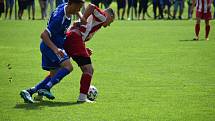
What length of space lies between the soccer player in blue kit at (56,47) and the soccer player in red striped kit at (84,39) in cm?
19

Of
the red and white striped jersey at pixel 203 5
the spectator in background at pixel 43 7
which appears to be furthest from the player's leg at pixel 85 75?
the spectator in background at pixel 43 7

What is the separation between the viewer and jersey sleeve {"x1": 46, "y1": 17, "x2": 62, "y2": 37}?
11.1m

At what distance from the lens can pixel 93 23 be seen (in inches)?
460

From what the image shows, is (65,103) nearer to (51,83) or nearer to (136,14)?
(51,83)

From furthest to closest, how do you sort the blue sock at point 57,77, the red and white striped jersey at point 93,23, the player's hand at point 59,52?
the red and white striped jersey at point 93,23 < the blue sock at point 57,77 < the player's hand at point 59,52

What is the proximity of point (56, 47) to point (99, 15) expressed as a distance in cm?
107

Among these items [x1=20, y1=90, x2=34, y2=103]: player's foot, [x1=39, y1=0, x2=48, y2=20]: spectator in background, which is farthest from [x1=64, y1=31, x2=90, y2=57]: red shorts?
[x1=39, y1=0, x2=48, y2=20]: spectator in background

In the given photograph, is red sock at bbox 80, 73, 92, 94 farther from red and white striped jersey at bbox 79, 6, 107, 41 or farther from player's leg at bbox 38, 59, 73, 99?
red and white striped jersey at bbox 79, 6, 107, 41

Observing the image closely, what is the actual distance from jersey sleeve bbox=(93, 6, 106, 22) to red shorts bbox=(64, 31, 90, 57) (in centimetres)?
43

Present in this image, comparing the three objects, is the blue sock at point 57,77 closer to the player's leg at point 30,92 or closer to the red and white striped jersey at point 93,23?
the player's leg at point 30,92

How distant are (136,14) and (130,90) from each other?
27690mm

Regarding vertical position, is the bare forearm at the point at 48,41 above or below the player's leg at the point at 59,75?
above

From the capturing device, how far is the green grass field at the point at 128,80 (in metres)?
10.4

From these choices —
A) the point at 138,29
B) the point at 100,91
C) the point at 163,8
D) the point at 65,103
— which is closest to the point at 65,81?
the point at 100,91
